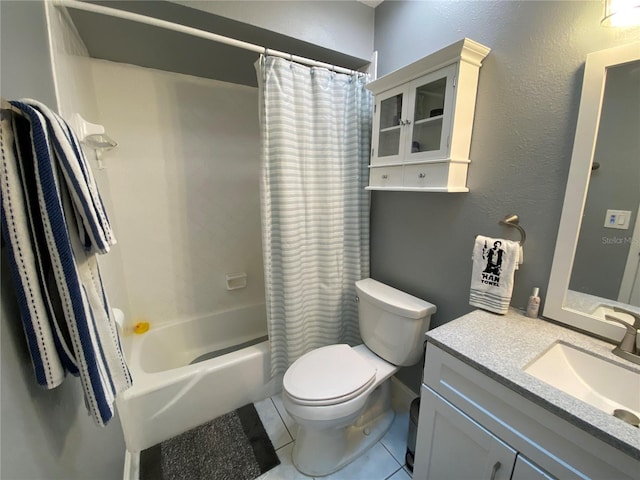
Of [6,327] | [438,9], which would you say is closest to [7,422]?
[6,327]

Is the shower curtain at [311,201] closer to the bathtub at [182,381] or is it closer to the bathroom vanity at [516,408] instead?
the bathtub at [182,381]

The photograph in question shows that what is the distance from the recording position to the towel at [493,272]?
107 cm

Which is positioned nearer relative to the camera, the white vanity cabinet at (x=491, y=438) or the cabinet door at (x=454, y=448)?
the white vanity cabinet at (x=491, y=438)

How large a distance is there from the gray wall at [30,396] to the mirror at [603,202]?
1.56m

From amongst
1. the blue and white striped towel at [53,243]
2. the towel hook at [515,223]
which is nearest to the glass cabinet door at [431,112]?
the towel hook at [515,223]

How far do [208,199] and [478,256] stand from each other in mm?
1822

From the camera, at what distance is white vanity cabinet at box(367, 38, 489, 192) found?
3.65ft

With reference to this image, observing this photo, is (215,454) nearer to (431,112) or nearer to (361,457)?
(361,457)

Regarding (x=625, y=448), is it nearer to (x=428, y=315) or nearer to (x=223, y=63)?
(x=428, y=315)

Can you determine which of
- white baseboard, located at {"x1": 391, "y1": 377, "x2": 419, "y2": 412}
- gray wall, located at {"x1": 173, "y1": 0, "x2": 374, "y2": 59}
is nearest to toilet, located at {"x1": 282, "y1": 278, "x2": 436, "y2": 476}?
white baseboard, located at {"x1": 391, "y1": 377, "x2": 419, "y2": 412}

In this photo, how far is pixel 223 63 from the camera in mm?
1652

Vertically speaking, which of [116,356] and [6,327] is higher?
[6,327]

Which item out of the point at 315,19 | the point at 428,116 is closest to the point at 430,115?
the point at 428,116

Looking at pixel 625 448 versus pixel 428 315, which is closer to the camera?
pixel 625 448
